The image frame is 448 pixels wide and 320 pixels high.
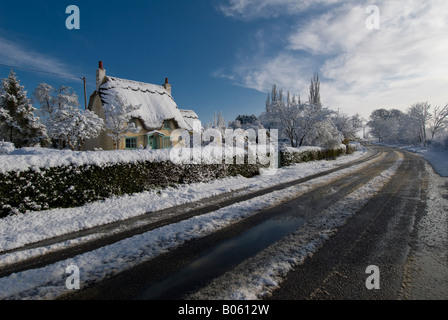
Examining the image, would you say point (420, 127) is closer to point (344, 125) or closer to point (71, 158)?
point (344, 125)

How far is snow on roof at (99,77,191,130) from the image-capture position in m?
19.9

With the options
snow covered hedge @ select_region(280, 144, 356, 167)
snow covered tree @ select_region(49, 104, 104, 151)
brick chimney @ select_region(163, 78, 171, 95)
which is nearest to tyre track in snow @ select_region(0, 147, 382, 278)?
snow covered tree @ select_region(49, 104, 104, 151)

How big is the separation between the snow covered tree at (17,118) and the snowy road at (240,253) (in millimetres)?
23599

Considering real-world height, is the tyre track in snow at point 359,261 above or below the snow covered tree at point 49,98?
below

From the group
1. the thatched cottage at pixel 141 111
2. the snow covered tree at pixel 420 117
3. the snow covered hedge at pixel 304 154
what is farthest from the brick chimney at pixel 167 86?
the snow covered tree at pixel 420 117

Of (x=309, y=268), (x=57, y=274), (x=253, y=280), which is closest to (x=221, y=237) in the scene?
(x=253, y=280)

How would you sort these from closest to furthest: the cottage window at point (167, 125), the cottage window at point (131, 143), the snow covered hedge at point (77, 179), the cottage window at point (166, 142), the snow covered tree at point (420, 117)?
the snow covered hedge at point (77, 179), the cottage window at point (131, 143), the cottage window at point (166, 142), the cottage window at point (167, 125), the snow covered tree at point (420, 117)

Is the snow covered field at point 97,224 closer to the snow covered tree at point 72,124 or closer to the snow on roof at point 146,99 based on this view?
the snow covered tree at point 72,124

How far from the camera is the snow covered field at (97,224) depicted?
3021mm

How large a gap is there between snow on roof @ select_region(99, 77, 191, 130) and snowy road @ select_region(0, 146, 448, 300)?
1551 cm

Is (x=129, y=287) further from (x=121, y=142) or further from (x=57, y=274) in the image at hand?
(x=121, y=142)

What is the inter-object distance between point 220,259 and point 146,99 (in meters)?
22.2

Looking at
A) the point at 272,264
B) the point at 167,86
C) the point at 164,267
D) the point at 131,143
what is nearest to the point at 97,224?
the point at 164,267

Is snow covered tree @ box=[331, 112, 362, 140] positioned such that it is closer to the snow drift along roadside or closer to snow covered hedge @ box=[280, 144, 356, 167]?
snow covered hedge @ box=[280, 144, 356, 167]
